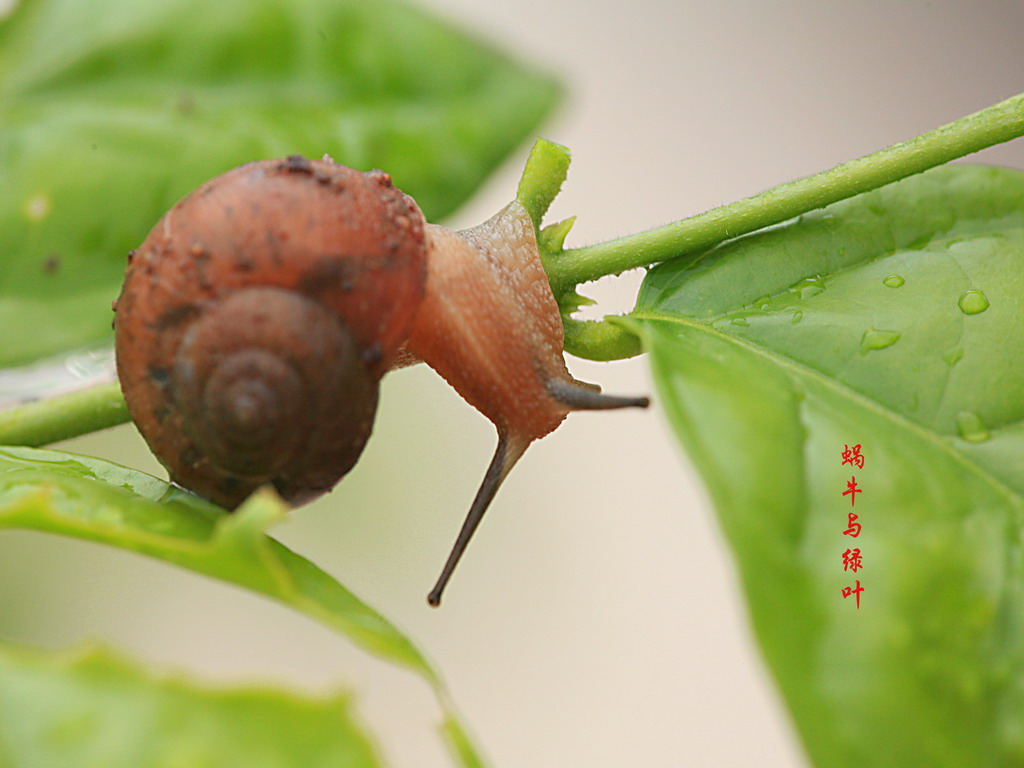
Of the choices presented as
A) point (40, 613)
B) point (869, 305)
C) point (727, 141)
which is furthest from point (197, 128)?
point (727, 141)

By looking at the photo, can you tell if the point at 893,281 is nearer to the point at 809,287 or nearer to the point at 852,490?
the point at 809,287

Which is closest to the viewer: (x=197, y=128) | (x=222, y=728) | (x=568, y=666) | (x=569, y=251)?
(x=222, y=728)

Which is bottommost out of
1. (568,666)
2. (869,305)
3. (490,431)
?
(568,666)

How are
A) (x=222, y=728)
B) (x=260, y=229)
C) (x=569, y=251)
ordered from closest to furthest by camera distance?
(x=222, y=728), (x=260, y=229), (x=569, y=251)

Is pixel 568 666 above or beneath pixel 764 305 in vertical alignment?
beneath

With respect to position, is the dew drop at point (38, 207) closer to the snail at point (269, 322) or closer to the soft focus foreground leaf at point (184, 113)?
the soft focus foreground leaf at point (184, 113)

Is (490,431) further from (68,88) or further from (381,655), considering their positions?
(381,655)

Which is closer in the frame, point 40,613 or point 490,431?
point 40,613
